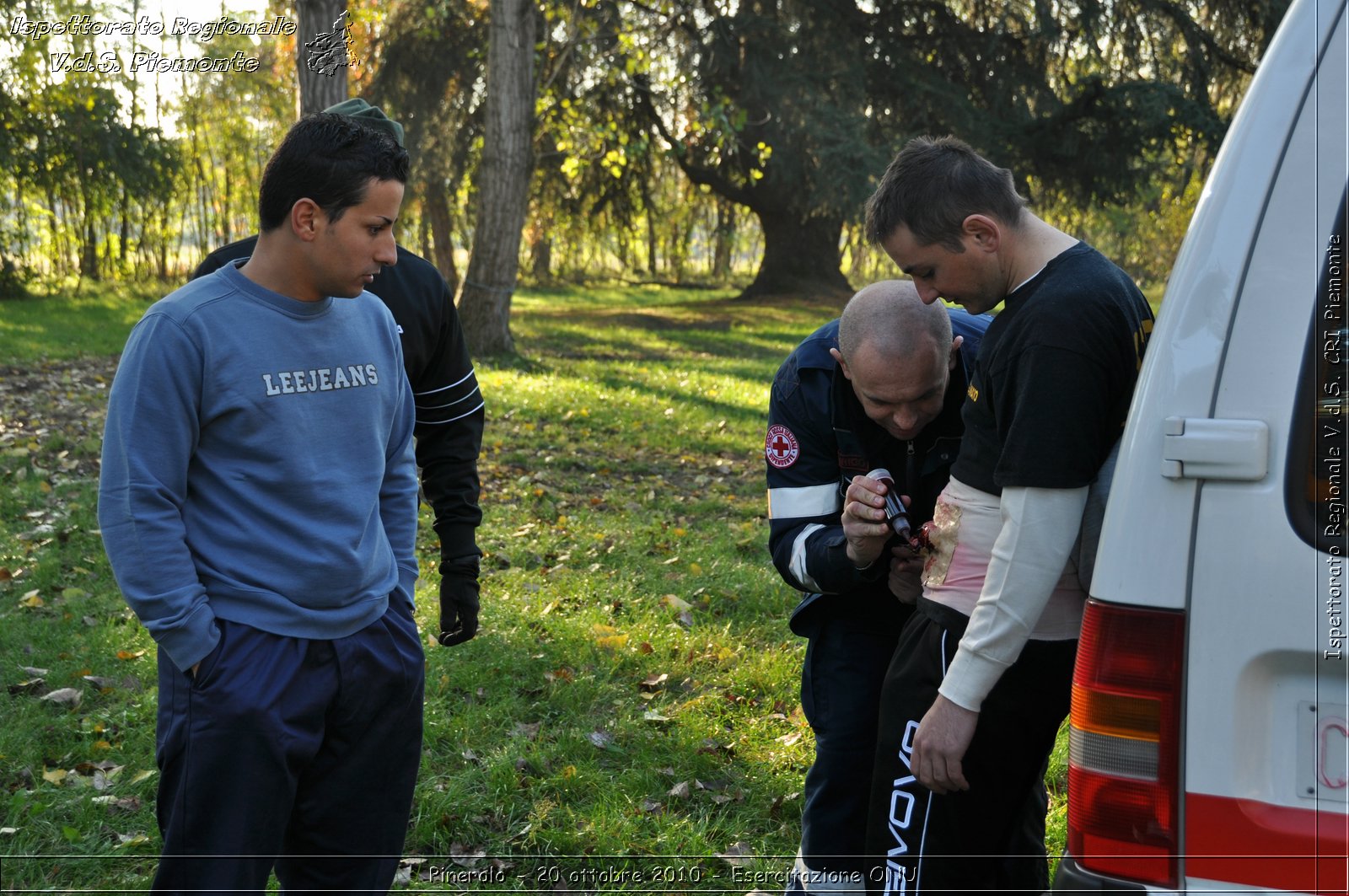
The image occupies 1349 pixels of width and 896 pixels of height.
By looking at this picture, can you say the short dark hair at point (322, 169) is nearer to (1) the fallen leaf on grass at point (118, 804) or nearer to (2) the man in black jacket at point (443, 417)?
(2) the man in black jacket at point (443, 417)

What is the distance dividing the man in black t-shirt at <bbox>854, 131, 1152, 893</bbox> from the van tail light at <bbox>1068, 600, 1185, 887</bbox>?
0.96ft

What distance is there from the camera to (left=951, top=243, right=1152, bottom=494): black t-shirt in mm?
1962

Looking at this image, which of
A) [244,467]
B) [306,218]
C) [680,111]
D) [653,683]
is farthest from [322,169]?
[680,111]

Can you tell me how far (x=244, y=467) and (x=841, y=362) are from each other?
1.43 metres

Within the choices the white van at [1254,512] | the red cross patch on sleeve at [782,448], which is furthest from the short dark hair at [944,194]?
the red cross patch on sleeve at [782,448]

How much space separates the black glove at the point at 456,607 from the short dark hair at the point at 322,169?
49.6 inches

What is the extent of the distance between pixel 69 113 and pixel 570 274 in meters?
15.6

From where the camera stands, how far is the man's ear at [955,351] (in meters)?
2.74

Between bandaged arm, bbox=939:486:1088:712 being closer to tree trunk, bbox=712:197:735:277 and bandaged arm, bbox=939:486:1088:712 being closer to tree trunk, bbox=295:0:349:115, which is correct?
tree trunk, bbox=295:0:349:115

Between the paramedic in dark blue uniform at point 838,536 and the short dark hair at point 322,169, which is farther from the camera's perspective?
the paramedic in dark blue uniform at point 838,536

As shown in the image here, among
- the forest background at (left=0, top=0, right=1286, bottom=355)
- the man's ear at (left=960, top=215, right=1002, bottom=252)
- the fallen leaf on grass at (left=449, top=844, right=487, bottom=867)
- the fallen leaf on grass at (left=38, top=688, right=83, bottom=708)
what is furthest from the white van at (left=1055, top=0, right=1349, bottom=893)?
the forest background at (left=0, top=0, right=1286, bottom=355)

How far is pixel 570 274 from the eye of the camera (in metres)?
33.3

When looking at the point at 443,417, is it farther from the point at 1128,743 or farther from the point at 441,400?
the point at 1128,743

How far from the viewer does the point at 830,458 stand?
292 centimetres
